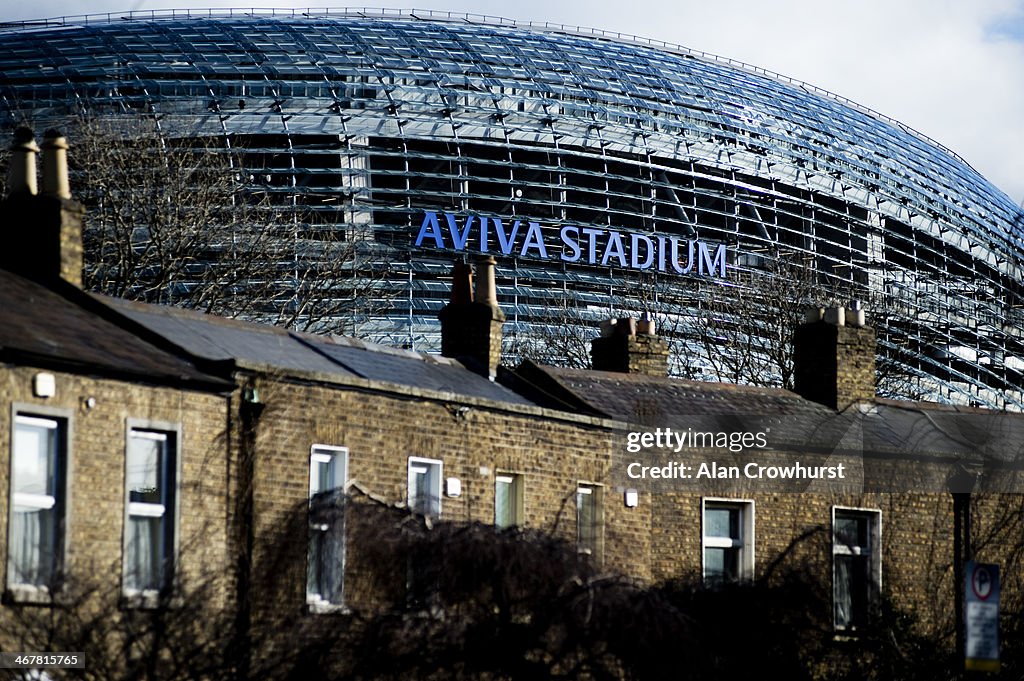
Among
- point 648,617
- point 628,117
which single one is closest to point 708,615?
point 648,617

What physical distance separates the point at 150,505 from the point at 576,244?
83.1 metres

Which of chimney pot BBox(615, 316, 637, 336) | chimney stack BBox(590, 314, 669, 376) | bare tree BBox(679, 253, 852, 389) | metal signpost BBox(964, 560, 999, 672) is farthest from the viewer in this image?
bare tree BBox(679, 253, 852, 389)

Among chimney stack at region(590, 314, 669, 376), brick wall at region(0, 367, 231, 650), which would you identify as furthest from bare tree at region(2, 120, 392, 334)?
brick wall at region(0, 367, 231, 650)

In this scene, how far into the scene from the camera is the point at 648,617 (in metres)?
23.3

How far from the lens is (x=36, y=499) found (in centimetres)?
2267

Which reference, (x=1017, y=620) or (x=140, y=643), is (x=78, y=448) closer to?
(x=140, y=643)

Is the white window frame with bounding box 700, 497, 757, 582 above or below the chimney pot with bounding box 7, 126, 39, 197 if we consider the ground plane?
below

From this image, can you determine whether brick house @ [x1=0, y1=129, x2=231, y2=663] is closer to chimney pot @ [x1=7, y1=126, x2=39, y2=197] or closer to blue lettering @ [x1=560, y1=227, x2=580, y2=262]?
chimney pot @ [x1=7, y1=126, x2=39, y2=197]

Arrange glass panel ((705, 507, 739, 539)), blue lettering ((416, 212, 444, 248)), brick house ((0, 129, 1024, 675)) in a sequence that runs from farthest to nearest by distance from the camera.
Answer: blue lettering ((416, 212, 444, 248))
glass panel ((705, 507, 739, 539))
brick house ((0, 129, 1024, 675))

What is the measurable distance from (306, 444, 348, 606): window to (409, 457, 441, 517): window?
1.52m

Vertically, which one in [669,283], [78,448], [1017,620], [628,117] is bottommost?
[1017,620]

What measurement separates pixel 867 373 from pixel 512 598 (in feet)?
50.2

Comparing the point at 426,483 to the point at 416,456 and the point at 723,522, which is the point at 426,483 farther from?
the point at 723,522

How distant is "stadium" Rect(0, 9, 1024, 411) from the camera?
10369 cm
